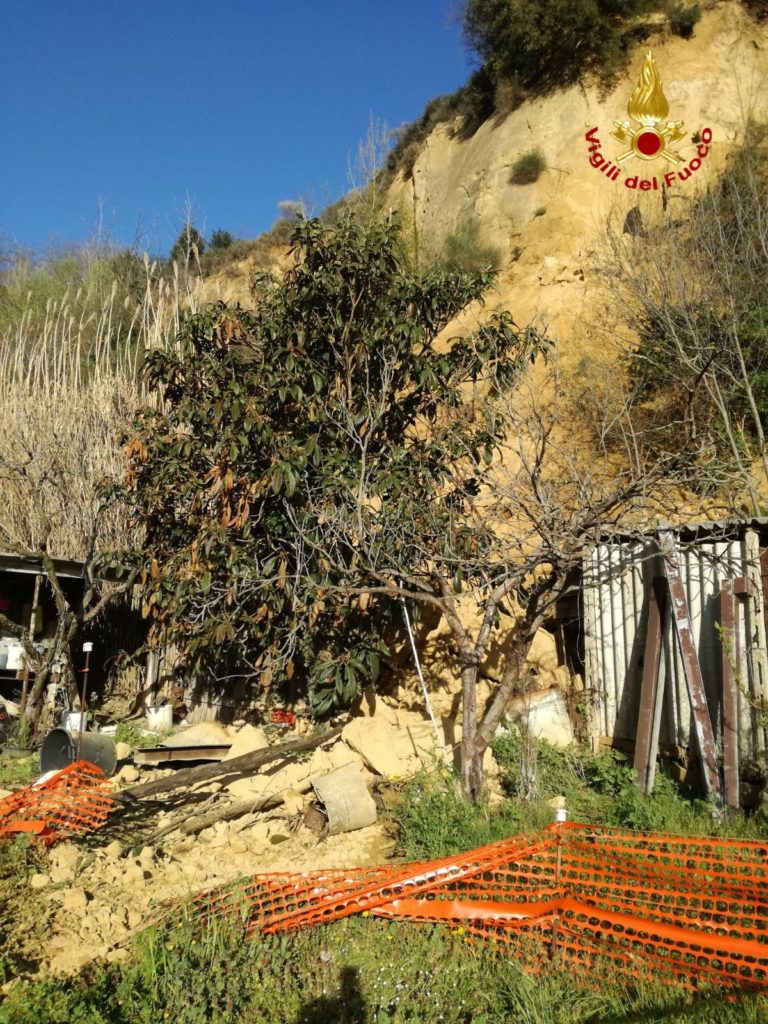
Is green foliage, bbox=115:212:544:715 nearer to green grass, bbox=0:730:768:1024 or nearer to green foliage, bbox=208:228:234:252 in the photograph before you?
green grass, bbox=0:730:768:1024

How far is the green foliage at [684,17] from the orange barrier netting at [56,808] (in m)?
20.5

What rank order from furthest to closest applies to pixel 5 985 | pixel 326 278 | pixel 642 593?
pixel 326 278 < pixel 642 593 < pixel 5 985

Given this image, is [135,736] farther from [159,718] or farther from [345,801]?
[345,801]

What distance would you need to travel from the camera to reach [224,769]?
6.98m

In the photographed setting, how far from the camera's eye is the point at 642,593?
7.17 m

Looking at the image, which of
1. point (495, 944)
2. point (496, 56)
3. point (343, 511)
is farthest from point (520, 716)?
point (496, 56)

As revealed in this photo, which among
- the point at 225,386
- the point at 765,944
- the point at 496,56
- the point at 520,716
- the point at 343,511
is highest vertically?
the point at 496,56

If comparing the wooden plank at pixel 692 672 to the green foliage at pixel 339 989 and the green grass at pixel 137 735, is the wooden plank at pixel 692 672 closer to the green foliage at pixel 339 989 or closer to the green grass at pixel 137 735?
the green foliage at pixel 339 989

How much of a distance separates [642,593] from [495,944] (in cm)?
408

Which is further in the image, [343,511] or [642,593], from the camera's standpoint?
[642,593]

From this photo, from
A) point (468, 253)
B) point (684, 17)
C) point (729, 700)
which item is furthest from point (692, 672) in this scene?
point (684, 17)

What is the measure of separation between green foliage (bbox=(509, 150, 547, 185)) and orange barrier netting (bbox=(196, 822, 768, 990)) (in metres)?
17.0

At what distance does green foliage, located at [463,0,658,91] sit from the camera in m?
18.0

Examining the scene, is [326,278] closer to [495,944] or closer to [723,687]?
[723,687]
